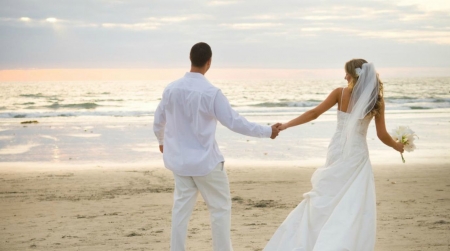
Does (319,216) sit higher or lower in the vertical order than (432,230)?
higher

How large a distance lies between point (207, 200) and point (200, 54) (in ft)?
3.96

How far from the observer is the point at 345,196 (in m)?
4.73

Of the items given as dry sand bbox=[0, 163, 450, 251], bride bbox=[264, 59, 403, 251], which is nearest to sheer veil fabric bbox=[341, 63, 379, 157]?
bride bbox=[264, 59, 403, 251]

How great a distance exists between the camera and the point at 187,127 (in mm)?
4406

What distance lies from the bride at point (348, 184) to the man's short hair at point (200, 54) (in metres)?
1.19

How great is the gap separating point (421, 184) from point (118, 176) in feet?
17.0

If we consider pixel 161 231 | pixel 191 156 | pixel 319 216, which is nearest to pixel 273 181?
pixel 161 231

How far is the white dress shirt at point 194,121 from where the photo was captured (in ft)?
14.3

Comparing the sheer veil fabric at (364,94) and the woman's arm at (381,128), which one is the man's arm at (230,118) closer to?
the sheer veil fabric at (364,94)

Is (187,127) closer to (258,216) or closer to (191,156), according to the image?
(191,156)

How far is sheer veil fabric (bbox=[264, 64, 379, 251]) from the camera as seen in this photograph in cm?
463

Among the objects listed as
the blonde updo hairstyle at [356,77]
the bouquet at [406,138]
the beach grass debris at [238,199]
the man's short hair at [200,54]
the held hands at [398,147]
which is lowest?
the beach grass debris at [238,199]

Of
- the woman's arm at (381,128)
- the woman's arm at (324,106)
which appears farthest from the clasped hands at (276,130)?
the woman's arm at (381,128)

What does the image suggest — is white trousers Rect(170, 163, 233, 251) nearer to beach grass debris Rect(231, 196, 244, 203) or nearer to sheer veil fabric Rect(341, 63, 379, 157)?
sheer veil fabric Rect(341, 63, 379, 157)
